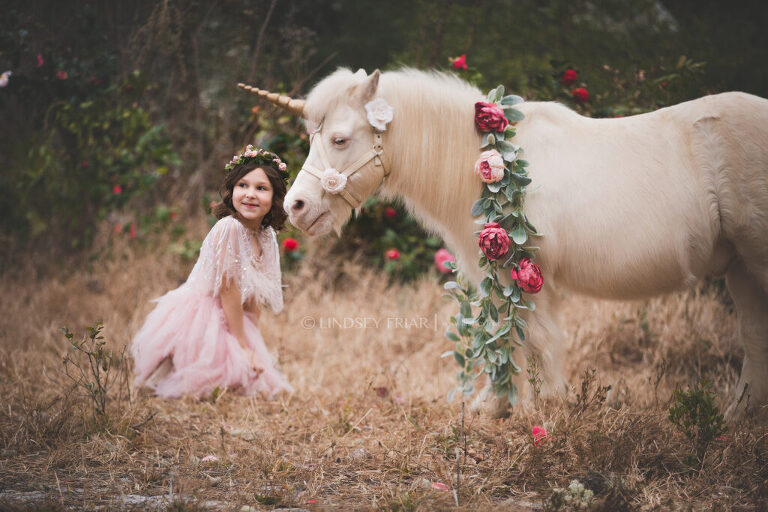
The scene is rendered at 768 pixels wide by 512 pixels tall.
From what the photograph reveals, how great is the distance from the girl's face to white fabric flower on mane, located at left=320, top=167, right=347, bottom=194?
0.48m

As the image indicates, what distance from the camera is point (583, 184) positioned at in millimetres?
2600

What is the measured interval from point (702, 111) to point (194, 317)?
2898mm

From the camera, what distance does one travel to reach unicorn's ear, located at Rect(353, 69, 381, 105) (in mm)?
2596

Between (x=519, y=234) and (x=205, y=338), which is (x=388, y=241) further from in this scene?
(x=519, y=234)

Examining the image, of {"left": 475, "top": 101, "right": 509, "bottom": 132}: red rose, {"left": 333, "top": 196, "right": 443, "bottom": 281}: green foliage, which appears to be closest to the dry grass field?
{"left": 333, "top": 196, "right": 443, "bottom": 281}: green foliage

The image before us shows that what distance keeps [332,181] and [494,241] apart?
0.79m

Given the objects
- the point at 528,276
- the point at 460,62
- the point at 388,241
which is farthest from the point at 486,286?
the point at 388,241

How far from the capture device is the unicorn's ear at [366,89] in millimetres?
2596

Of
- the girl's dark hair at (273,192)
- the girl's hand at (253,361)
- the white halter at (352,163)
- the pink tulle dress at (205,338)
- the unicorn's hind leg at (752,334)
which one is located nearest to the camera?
the white halter at (352,163)

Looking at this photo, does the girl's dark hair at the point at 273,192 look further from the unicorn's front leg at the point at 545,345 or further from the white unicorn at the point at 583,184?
the unicorn's front leg at the point at 545,345

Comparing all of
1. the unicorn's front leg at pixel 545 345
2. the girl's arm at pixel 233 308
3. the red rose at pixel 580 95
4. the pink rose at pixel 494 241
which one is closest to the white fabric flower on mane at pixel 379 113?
the pink rose at pixel 494 241

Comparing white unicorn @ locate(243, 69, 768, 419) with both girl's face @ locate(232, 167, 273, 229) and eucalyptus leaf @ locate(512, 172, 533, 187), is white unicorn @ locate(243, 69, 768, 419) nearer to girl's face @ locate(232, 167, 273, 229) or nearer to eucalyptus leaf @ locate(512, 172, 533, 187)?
eucalyptus leaf @ locate(512, 172, 533, 187)

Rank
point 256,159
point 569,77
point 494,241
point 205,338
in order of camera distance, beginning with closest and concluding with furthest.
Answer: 1. point 494,241
2. point 256,159
3. point 205,338
4. point 569,77

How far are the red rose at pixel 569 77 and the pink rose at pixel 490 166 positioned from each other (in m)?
1.72
